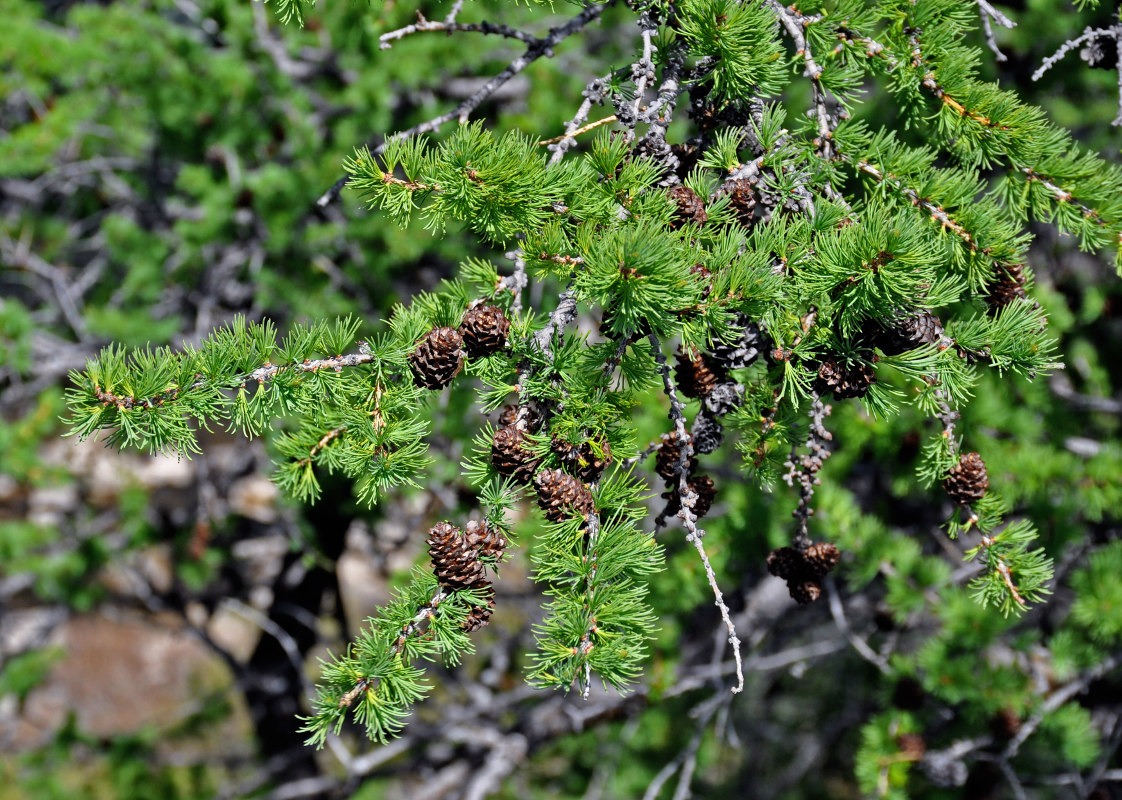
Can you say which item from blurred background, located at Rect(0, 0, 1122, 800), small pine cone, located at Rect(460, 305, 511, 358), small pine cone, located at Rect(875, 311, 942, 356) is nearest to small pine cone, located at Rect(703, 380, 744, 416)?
small pine cone, located at Rect(875, 311, 942, 356)

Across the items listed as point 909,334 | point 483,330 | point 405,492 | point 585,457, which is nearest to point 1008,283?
point 909,334

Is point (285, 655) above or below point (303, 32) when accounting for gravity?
below

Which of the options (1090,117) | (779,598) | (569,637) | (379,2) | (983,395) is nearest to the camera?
(569,637)

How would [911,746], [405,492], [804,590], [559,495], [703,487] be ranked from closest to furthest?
[559,495]
[703,487]
[804,590]
[911,746]
[405,492]

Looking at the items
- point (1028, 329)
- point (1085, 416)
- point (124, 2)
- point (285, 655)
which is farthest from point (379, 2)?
point (285, 655)

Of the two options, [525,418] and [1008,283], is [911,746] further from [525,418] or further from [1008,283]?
[525,418]

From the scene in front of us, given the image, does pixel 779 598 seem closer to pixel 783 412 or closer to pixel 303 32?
pixel 783 412
